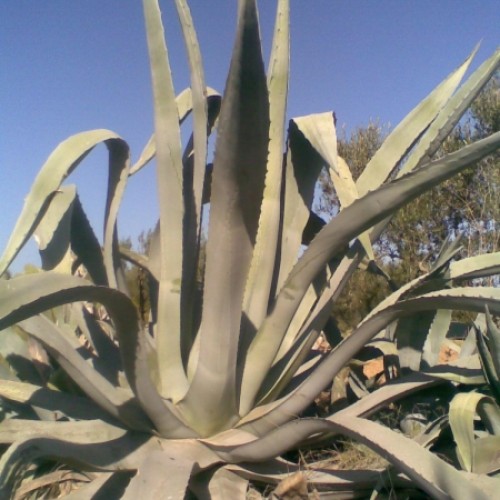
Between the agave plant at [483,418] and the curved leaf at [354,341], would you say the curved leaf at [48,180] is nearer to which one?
the curved leaf at [354,341]

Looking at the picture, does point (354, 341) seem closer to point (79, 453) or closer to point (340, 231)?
point (340, 231)

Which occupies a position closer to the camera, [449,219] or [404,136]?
[404,136]

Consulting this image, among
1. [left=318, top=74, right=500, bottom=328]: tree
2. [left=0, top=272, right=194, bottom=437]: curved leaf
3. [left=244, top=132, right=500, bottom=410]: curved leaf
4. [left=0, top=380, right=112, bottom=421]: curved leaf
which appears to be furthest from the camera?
[left=318, top=74, right=500, bottom=328]: tree

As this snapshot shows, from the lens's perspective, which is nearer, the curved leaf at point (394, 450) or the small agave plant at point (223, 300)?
the curved leaf at point (394, 450)

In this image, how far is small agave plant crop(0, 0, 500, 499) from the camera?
1869 millimetres

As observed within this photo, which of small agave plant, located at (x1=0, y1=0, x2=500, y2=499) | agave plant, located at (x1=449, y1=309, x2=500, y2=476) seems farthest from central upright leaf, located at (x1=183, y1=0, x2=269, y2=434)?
agave plant, located at (x1=449, y1=309, x2=500, y2=476)

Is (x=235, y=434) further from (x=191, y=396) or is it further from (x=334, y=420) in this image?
(x=334, y=420)

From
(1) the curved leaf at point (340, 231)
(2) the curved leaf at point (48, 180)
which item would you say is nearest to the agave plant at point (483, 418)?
(1) the curved leaf at point (340, 231)

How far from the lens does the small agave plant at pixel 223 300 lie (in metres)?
1.87

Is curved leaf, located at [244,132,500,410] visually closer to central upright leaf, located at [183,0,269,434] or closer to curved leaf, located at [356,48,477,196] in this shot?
central upright leaf, located at [183,0,269,434]

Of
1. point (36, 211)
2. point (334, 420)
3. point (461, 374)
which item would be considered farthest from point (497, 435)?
point (36, 211)

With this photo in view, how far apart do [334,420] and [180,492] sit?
1.63 ft

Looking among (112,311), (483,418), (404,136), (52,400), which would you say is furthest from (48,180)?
(483,418)

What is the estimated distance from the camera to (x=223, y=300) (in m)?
2.15
